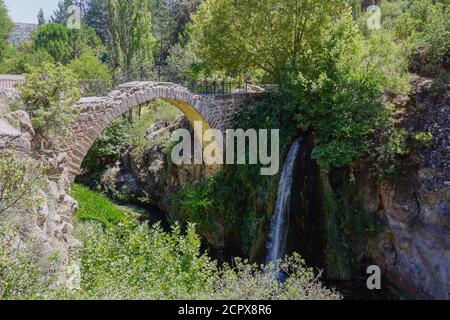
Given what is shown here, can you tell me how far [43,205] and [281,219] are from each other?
6611mm

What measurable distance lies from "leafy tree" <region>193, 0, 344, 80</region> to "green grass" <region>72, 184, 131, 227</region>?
265 inches

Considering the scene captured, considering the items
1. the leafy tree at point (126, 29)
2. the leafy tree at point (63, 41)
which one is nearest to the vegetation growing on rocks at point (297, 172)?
the leafy tree at point (126, 29)

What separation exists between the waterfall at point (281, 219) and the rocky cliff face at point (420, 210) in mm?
2112

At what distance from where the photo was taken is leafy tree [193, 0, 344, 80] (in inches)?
528

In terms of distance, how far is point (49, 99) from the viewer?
28.0 ft

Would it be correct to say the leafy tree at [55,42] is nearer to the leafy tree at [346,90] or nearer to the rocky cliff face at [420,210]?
the leafy tree at [346,90]

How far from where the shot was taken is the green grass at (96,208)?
46.1 ft

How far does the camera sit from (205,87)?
14664mm

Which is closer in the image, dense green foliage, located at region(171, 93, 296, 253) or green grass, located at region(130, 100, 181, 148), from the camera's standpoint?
dense green foliage, located at region(171, 93, 296, 253)

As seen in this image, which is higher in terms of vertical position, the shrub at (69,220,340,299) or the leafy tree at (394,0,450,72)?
the leafy tree at (394,0,450,72)

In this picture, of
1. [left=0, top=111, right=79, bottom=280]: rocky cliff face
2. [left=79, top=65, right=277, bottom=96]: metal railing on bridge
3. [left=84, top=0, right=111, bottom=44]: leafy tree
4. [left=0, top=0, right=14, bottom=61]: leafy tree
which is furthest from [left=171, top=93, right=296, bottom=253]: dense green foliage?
[left=84, top=0, right=111, bottom=44]: leafy tree

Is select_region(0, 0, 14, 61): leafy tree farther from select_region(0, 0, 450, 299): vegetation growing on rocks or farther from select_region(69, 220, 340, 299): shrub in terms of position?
select_region(69, 220, 340, 299): shrub

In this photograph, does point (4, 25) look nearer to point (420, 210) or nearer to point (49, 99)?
point (49, 99)
